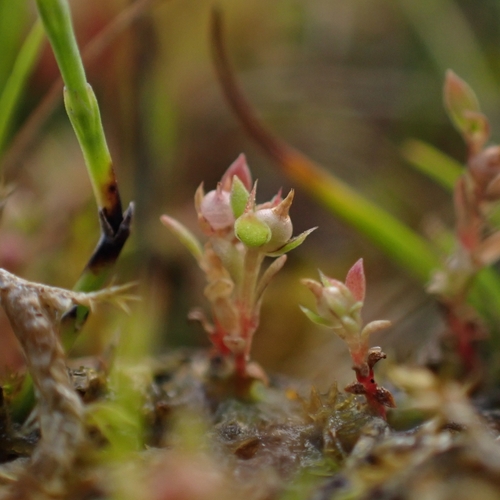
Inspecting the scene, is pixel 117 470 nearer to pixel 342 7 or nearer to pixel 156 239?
pixel 156 239

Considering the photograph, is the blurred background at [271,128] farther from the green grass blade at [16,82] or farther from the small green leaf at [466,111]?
the small green leaf at [466,111]

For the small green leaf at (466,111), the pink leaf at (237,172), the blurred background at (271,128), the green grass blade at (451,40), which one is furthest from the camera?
the green grass blade at (451,40)

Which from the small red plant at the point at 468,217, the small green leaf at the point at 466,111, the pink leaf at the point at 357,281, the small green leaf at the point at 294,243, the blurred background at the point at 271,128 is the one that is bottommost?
the pink leaf at the point at 357,281

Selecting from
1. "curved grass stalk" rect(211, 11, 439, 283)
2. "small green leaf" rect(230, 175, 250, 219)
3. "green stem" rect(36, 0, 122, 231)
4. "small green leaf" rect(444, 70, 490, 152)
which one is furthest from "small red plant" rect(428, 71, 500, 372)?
"green stem" rect(36, 0, 122, 231)

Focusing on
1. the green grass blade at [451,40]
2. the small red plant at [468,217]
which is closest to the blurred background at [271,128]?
the green grass blade at [451,40]

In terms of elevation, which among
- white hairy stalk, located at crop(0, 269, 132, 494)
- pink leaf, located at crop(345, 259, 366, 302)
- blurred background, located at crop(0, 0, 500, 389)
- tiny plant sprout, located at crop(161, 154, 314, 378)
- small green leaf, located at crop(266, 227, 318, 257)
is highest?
blurred background, located at crop(0, 0, 500, 389)

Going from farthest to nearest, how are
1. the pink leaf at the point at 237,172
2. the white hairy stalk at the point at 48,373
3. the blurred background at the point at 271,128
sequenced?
the blurred background at the point at 271,128
the pink leaf at the point at 237,172
the white hairy stalk at the point at 48,373

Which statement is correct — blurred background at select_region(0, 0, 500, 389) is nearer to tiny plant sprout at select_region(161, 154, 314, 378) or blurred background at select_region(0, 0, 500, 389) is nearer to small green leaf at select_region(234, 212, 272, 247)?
tiny plant sprout at select_region(161, 154, 314, 378)
